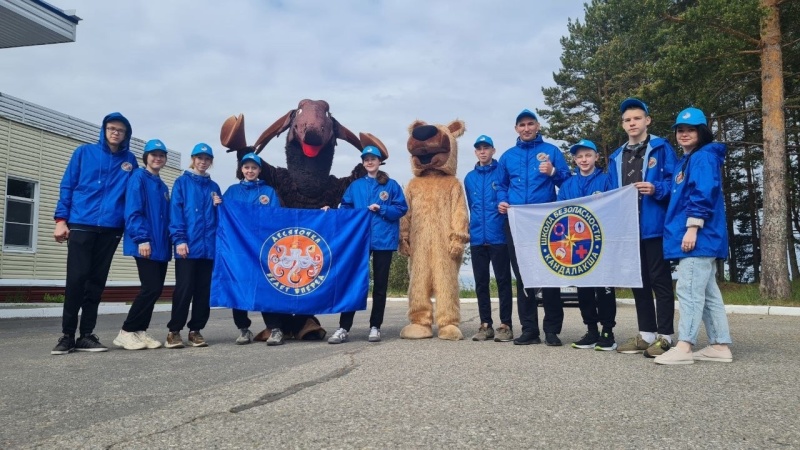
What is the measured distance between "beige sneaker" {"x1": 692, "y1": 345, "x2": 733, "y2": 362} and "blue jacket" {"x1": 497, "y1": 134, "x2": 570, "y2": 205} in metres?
1.95

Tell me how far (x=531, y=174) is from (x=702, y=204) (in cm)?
177

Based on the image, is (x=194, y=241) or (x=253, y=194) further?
(x=253, y=194)

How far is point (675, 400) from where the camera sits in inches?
115

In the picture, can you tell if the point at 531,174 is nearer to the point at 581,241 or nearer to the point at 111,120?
the point at 581,241

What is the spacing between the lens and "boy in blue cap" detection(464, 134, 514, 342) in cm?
576

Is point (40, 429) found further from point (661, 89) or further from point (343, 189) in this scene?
point (661, 89)

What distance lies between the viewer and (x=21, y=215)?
49.7ft

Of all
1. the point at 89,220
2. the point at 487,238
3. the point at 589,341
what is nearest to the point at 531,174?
the point at 487,238

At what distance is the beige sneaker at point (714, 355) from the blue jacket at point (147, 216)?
464 cm

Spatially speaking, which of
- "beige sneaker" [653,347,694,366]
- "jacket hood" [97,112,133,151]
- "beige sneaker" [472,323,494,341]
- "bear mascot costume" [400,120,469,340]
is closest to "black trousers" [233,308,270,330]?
"bear mascot costume" [400,120,469,340]

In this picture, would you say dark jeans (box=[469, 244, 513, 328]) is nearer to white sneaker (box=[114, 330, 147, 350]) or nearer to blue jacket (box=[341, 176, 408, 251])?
blue jacket (box=[341, 176, 408, 251])

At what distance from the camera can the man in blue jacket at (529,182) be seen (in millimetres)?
5473

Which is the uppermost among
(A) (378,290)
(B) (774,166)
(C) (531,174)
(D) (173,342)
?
(B) (774,166)

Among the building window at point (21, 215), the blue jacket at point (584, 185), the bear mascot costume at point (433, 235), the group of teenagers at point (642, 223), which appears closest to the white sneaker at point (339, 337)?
the bear mascot costume at point (433, 235)
